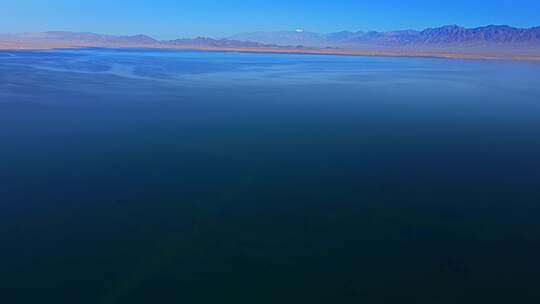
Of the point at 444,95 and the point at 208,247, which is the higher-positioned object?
the point at 444,95

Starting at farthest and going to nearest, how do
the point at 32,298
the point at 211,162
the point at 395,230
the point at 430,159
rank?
the point at 430,159 < the point at 211,162 < the point at 395,230 < the point at 32,298

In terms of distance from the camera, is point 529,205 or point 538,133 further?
point 538,133

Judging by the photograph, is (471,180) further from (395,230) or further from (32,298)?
(32,298)

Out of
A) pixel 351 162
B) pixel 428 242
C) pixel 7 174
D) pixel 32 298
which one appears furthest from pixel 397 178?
pixel 7 174

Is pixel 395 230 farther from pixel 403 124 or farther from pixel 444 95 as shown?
A: pixel 444 95

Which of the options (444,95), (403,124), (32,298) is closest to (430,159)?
(403,124)

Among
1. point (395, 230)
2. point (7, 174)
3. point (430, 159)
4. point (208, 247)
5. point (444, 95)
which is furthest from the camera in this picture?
point (444, 95)
